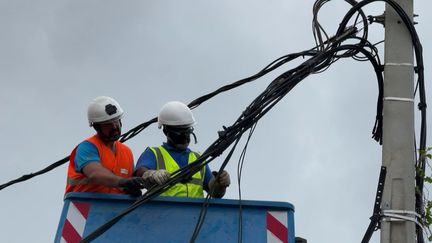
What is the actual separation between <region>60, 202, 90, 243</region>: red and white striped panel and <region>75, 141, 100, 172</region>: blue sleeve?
0.62 metres

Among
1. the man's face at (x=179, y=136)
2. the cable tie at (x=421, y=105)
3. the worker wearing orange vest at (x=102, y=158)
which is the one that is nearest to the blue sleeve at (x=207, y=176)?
the man's face at (x=179, y=136)

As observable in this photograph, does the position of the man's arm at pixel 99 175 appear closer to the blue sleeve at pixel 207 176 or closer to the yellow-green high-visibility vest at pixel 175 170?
the yellow-green high-visibility vest at pixel 175 170

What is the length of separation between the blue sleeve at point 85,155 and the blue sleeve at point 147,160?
1.10 feet

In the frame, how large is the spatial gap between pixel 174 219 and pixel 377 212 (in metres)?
2.00

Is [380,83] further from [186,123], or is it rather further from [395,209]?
[186,123]

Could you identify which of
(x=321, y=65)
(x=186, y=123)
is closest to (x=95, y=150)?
(x=186, y=123)

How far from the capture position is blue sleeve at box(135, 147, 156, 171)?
7.45 metres

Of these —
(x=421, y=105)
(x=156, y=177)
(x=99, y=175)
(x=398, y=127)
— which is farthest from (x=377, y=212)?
(x=99, y=175)

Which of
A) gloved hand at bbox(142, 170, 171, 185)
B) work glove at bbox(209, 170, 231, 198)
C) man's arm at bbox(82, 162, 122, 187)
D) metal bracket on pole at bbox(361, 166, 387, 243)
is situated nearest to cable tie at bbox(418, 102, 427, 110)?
metal bracket on pole at bbox(361, 166, 387, 243)

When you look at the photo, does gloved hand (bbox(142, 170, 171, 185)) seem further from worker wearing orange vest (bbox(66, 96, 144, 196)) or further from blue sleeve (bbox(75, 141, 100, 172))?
blue sleeve (bbox(75, 141, 100, 172))

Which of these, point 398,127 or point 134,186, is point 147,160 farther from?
point 398,127

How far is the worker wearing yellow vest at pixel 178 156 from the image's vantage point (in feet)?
24.1

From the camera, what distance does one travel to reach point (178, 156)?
25.3ft

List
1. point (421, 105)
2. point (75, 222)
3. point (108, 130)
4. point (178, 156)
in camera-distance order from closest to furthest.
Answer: point (75, 222)
point (108, 130)
point (178, 156)
point (421, 105)
